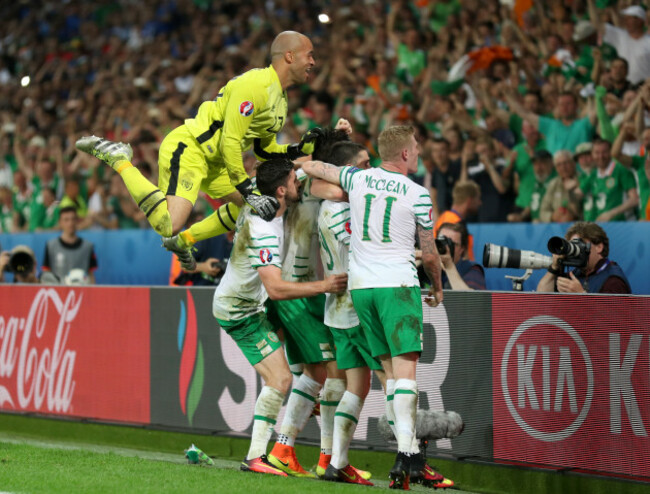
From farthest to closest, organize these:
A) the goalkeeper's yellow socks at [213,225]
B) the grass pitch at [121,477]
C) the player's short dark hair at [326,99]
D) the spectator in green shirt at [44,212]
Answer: the spectator in green shirt at [44,212] < the player's short dark hair at [326,99] < the goalkeeper's yellow socks at [213,225] < the grass pitch at [121,477]

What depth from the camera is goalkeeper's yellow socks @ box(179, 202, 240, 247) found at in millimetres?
8141

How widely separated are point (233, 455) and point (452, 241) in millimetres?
2541

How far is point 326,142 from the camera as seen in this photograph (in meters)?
7.36

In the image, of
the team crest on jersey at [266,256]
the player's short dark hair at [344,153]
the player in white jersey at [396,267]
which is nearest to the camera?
the player in white jersey at [396,267]

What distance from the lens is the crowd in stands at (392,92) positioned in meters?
10.4

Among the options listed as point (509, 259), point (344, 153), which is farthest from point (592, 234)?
point (344, 153)

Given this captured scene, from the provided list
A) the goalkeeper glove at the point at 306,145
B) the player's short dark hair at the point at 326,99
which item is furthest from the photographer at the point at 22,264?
the goalkeeper glove at the point at 306,145

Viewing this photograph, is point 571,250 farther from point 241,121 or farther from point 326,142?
point 241,121

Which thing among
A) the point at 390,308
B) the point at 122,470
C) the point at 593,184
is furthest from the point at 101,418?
the point at 593,184

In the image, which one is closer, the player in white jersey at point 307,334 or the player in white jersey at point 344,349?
the player in white jersey at point 344,349

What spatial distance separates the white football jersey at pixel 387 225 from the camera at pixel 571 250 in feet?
3.68

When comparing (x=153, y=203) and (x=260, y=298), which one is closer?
(x=260, y=298)

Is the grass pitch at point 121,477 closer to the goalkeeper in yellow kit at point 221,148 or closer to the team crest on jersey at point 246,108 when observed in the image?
the goalkeeper in yellow kit at point 221,148

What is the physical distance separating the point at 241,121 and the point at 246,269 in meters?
1.17
